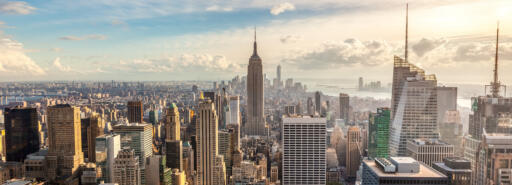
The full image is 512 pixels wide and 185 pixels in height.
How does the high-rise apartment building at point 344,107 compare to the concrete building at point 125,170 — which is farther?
the high-rise apartment building at point 344,107

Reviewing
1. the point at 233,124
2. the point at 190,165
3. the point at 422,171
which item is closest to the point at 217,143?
the point at 190,165

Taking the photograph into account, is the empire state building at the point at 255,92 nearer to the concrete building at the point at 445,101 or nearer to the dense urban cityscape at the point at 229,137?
the dense urban cityscape at the point at 229,137

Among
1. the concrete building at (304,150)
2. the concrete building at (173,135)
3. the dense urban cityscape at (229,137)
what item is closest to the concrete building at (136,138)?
the dense urban cityscape at (229,137)

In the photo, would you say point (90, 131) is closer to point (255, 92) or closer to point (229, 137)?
point (229, 137)

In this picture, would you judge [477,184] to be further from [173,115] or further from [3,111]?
[3,111]

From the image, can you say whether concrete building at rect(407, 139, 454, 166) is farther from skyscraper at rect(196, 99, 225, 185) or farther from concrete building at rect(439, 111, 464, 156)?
skyscraper at rect(196, 99, 225, 185)

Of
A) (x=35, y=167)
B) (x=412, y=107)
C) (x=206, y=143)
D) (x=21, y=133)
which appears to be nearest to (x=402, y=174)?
(x=412, y=107)
